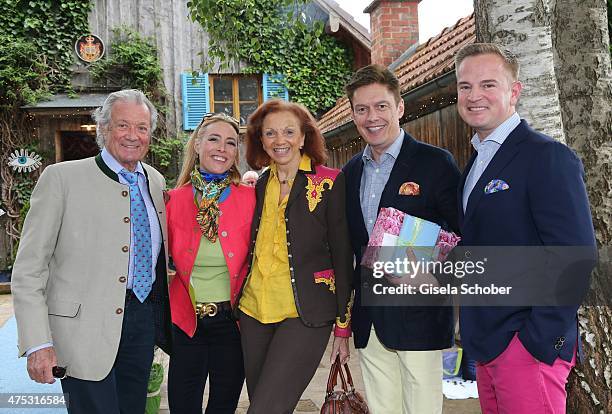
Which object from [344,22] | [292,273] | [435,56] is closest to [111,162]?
[292,273]

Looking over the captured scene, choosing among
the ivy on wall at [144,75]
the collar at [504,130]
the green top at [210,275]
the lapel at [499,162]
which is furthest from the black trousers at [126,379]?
the ivy on wall at [144,75]

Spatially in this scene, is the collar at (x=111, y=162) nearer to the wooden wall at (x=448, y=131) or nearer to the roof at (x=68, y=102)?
the wooden wall at (x=448, y=131)

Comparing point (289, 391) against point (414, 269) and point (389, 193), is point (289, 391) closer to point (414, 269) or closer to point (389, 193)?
point (414, 269)

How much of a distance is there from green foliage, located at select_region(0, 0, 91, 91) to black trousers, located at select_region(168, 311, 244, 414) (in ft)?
33.4

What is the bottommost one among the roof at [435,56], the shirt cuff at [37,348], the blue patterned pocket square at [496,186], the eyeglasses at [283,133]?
the shirt cuff at [37,348]

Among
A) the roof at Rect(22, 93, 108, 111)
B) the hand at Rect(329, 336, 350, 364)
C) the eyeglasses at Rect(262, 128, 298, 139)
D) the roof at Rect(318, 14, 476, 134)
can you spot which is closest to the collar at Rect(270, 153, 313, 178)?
the eyeglasses at Rect(262, 128, 298, 139)

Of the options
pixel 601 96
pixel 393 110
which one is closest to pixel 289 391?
pixel 393 110

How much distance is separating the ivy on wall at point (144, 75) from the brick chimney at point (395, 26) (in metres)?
4.65

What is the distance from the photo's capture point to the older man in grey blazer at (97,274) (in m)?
2.42

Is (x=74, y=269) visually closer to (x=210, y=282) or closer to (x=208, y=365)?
(x=210, y=282)

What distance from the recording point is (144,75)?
1171 cm

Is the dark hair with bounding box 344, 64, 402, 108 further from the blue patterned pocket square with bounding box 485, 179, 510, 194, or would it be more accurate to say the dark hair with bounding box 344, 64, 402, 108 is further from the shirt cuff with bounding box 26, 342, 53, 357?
the shirt cuff with bounding box 26, 342, 53, 357

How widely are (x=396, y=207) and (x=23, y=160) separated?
36.0 feet

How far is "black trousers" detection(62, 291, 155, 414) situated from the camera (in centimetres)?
252
